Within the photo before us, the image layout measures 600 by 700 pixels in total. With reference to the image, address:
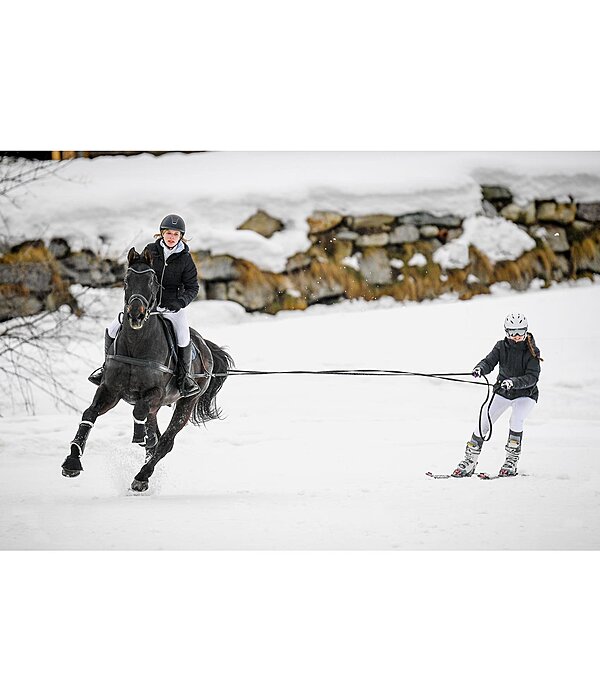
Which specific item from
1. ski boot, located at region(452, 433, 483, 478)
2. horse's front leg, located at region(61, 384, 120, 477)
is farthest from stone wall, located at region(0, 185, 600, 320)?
horse's front leg, located at region(61, 384, 120, 477)

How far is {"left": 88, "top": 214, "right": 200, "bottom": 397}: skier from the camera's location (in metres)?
4.92

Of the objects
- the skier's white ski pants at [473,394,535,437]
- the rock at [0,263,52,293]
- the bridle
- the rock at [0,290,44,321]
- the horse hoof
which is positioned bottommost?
the horse hoof

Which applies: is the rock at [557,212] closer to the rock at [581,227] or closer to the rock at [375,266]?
the rock at [581,227]

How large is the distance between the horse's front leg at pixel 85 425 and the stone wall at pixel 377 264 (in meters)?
1.31

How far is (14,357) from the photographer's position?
5.67m

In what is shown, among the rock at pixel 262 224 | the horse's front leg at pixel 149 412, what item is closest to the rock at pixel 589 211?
the rock at pixel 262 224

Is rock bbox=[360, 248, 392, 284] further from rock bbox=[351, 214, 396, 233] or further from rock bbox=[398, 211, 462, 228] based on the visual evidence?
rock bbox=[398, 211, 462, 228]

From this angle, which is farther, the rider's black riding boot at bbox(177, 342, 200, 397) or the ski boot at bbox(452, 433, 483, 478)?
the ski boot at bbox(452, 433, 483, 478)

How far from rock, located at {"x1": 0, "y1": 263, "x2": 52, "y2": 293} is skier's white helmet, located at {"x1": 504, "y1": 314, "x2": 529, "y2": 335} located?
2.91 metres

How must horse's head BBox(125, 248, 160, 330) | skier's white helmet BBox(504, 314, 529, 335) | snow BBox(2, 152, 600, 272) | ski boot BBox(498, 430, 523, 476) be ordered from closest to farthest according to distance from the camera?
horse's head BBox(125, 248, 160, 330) → ski boot BBox(498, 430, 523, 476) → skier's white helmet BBox(504, 314, 529, 335) → snow BBox(2, 152, 600, 272)

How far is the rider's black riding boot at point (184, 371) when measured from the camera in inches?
195

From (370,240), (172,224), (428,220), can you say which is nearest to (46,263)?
(172,224)

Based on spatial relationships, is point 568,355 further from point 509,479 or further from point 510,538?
point 510,538

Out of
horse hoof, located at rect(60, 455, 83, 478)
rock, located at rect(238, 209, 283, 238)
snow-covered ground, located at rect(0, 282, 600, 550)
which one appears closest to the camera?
horse hoof, located at rect(60, 455, 83, 478)
